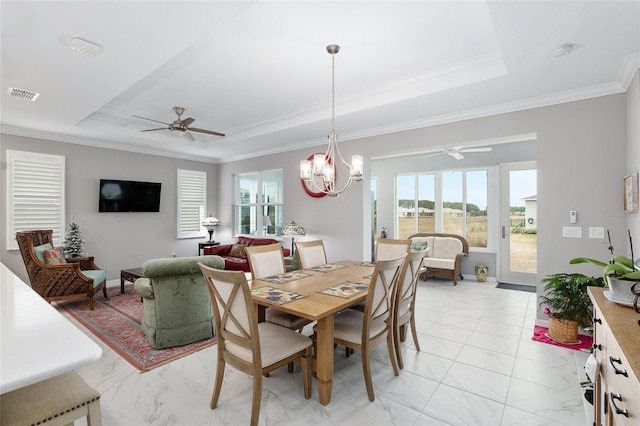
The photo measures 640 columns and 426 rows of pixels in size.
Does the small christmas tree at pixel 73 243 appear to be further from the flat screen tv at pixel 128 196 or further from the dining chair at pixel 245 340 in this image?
the dining chair at pixel 245 340

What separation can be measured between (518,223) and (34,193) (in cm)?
814

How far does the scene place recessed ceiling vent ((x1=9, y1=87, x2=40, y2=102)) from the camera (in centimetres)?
328

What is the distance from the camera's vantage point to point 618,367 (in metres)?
1.13

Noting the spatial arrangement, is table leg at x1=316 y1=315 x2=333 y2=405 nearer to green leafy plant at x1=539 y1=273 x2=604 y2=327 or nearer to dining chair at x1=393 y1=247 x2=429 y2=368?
dining chair at x1=393 y1=247 x2=429 y2=368

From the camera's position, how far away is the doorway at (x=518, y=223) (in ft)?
18.2

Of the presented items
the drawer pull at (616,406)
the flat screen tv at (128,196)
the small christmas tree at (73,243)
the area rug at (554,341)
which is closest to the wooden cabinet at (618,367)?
the drawer pull at (616,406)

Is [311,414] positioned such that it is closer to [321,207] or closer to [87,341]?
[87,341]

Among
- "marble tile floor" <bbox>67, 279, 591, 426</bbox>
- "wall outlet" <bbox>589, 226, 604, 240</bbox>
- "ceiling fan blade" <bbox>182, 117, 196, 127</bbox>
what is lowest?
"marble tile floor" <bbox>67, 279, 591, 426</bbox>

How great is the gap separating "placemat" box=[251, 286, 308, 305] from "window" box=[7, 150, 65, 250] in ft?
15.4

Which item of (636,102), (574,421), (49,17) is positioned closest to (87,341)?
(49,17)

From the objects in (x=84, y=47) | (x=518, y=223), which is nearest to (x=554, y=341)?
(x=518, y=223)

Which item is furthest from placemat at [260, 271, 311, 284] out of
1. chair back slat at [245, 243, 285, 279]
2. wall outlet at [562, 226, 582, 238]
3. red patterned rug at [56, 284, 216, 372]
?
wall outlet at [562, 226, 582, 238]

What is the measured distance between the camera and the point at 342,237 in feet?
16.9

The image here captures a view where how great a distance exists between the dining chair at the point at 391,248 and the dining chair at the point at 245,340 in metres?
1.72
